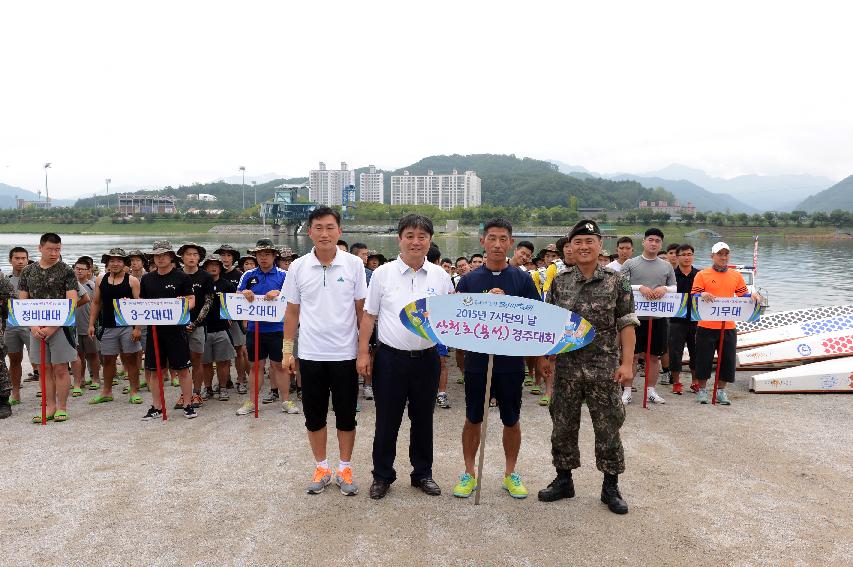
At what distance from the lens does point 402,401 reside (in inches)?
169

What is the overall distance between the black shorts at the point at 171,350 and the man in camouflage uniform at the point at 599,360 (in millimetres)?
4644

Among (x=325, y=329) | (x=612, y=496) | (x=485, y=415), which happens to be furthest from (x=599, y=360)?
(x=325, y=329)

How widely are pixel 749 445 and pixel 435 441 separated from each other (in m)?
3.34

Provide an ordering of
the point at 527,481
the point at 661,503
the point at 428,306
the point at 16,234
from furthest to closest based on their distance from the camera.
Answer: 1. the point at 16,234
2. the point at 527,481
3. the point at 661,503
4. the point at 428,306

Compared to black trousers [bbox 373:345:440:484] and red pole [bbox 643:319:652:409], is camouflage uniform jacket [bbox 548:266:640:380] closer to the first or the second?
black trousers [bbox 373:345:440:484]

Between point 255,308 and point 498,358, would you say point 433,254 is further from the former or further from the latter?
point 498,358

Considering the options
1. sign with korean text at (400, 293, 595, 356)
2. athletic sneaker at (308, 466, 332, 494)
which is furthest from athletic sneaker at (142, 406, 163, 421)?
sign with korean text at (400, 293, 595, 356)

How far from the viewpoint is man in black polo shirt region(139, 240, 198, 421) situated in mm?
6434

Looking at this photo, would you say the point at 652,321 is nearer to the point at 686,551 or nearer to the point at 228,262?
the point at 686,551

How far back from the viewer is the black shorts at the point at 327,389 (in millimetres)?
4297

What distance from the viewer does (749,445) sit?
5.54m

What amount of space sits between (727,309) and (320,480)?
5631 millimetres

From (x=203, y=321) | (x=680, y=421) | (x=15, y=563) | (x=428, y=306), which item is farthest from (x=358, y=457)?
(x=680, y=421)

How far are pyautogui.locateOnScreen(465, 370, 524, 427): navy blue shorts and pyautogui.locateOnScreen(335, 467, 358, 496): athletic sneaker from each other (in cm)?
116
